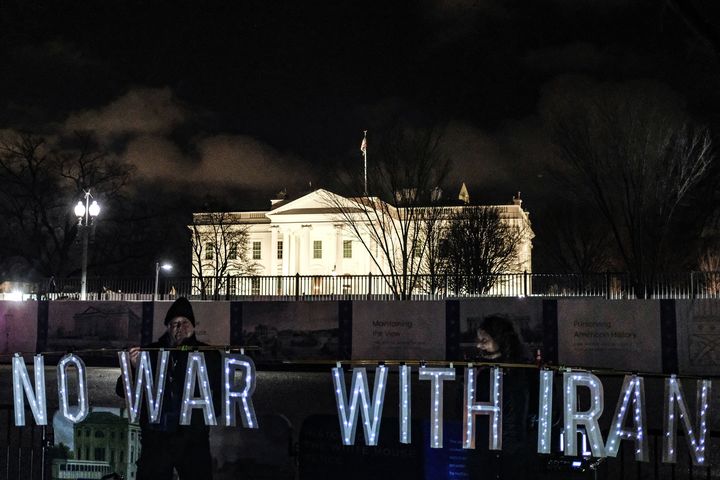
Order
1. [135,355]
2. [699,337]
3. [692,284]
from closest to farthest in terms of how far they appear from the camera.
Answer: [135,355] → [699,337] → [692,284]

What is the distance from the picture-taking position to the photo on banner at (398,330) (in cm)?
2205

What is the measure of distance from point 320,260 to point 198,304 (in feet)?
189

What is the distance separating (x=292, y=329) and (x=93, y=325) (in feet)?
22.6

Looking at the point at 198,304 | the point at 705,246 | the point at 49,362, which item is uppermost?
the point at 705,246

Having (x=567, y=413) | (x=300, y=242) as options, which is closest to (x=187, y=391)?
(x=567, y=413)

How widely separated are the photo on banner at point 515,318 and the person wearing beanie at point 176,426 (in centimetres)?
1526

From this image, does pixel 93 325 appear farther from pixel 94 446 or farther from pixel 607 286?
pixel 94 446

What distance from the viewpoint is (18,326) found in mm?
25328

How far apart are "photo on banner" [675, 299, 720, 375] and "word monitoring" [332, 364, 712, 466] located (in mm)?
15328

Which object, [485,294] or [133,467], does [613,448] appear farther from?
[485,294]

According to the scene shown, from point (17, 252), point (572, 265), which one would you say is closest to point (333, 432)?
point (17, 252)

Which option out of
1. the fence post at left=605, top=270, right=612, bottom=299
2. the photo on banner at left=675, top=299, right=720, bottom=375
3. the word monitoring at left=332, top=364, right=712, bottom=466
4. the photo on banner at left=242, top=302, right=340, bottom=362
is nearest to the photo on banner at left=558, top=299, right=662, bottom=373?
the photo on banner at left=675, top=299, right=720, bottom=375

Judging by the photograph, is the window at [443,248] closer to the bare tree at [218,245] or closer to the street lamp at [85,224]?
the street lamp at [85,224]

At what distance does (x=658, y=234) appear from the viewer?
2570 cm
